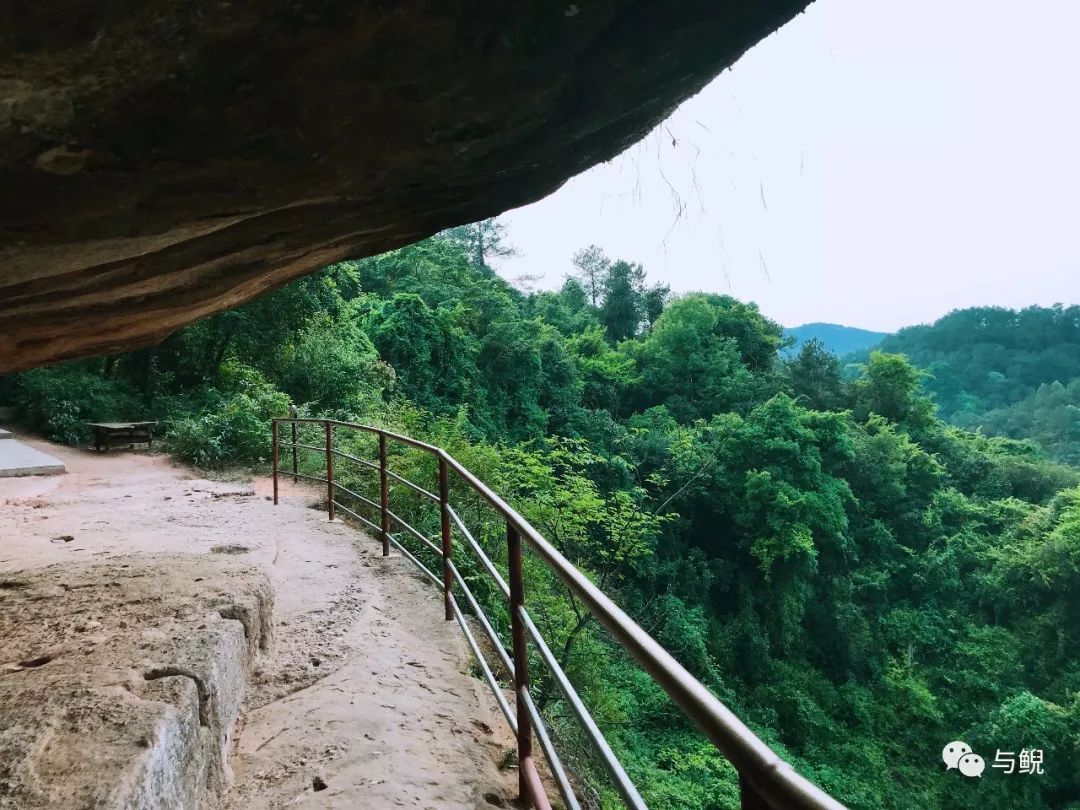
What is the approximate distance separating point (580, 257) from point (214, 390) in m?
33.2

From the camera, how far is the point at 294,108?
2121 millimetres

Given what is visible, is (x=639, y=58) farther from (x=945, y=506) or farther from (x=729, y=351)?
(x=729, y=351)

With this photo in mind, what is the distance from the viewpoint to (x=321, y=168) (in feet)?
7.89

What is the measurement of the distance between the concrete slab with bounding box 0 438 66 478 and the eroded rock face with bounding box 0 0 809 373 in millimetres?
7720

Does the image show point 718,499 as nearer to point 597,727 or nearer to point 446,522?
point 446,522

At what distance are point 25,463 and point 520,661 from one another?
1011 centimetres

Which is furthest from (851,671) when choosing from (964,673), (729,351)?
(729,351)

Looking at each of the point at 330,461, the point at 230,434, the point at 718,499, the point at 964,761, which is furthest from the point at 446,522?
the point at 718,499

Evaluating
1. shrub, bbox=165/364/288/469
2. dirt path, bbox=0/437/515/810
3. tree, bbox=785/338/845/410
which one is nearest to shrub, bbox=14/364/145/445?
shrub, bbox=165/364/288/469

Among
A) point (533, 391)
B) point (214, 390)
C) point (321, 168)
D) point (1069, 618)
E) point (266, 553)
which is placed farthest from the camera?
point (533, 391)

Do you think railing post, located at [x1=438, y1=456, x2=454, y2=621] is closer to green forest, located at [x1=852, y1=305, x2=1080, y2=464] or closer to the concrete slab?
the concrete slab

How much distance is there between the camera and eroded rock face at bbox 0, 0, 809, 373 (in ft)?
6.01

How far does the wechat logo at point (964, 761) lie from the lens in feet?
50.4

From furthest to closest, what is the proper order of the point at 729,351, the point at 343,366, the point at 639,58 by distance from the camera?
1. the point at 729,351
2. the point at 343,366
3. the point at 639,58
